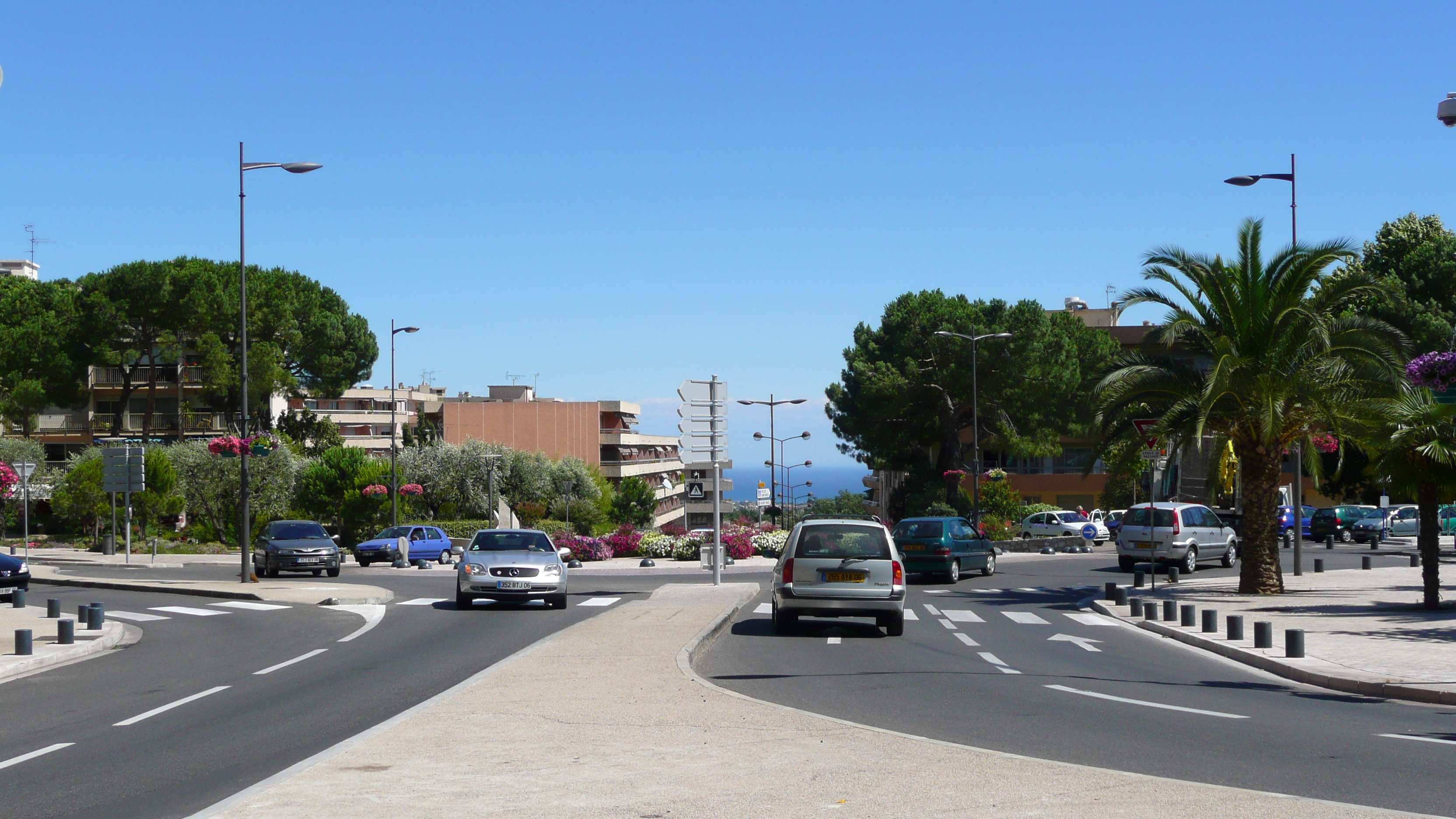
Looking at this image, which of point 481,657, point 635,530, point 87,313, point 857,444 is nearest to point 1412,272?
point 857,444

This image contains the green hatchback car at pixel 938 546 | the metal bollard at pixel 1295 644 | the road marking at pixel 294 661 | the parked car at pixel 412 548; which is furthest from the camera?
the parked car at pixel 412 548

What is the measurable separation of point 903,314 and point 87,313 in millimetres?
44447

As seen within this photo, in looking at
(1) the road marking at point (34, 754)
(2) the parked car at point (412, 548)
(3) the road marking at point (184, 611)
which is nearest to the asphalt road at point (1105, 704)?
(1) the road marking at point (34, 754)

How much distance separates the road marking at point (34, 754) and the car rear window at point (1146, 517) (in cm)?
2929

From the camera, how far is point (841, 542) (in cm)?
1822

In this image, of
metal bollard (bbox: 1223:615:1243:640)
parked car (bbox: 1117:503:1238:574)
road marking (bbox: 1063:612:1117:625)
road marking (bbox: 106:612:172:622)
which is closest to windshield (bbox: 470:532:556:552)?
road marking (bbox: 106:612:172:622)

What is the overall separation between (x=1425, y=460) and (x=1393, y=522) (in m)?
40.0

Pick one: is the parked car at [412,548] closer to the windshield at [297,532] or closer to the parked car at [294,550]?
the windshield at [297,532]

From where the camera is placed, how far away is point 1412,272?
58.5 m

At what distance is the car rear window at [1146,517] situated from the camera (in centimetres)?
3434

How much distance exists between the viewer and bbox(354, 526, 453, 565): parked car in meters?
44.9

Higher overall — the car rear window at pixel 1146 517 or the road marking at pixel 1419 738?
the car rear window at pixel 1146 517

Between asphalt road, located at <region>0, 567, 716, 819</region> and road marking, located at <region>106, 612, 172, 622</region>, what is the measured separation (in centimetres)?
9

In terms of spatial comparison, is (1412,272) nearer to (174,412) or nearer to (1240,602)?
(1240,602)
